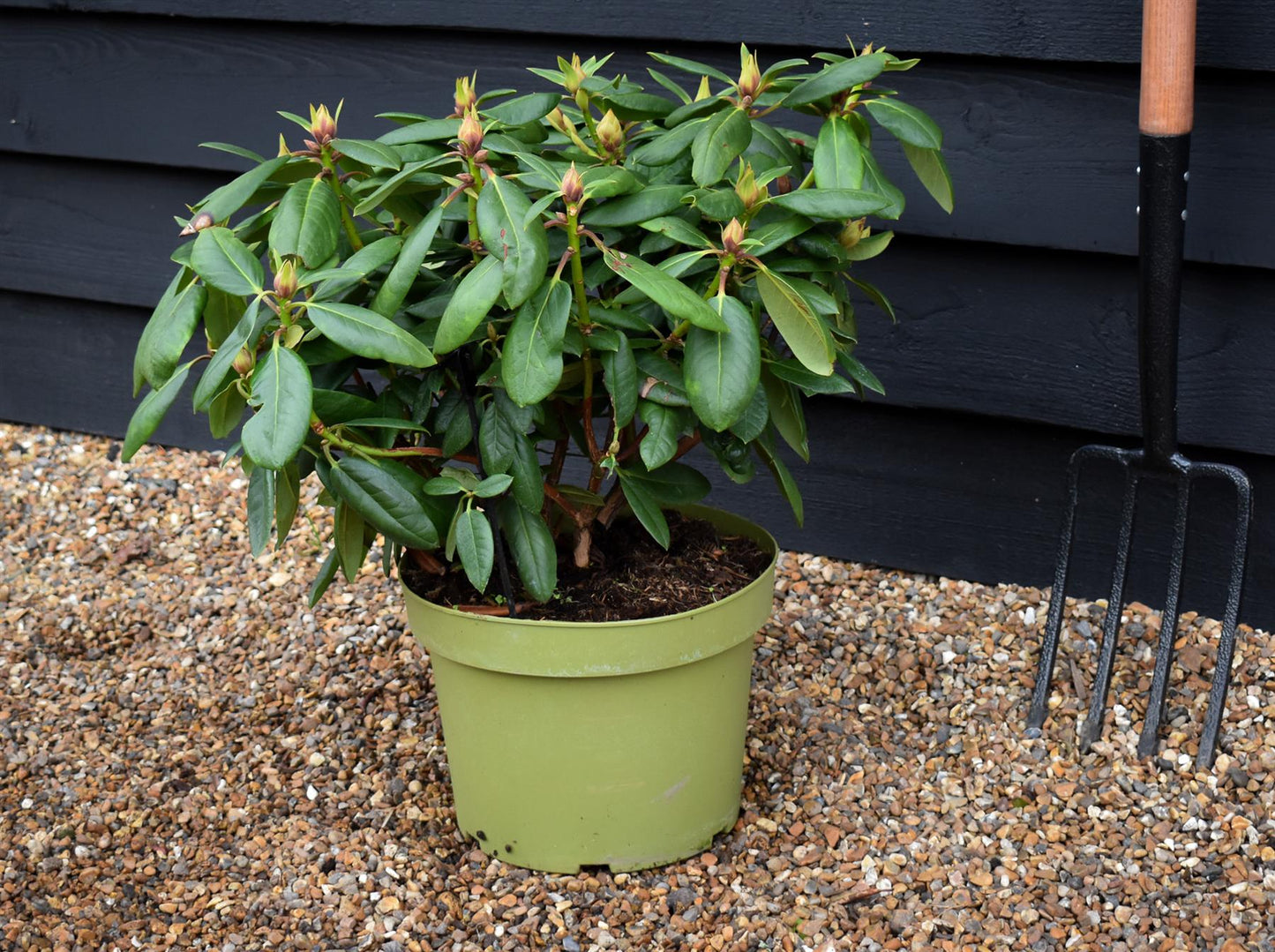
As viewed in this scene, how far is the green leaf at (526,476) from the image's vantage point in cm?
139

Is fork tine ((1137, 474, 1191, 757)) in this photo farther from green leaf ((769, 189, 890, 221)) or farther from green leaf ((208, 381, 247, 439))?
green leaf ((208, 381, 247, 439))

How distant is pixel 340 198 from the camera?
1357 millimetres

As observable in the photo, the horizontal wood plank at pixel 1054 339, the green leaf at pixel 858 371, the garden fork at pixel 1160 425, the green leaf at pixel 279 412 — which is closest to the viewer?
the green leaf at pixel 279 412

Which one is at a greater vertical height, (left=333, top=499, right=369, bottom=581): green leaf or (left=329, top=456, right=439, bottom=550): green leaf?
(left=329, top=456, right=439, bottom=550): green leaf

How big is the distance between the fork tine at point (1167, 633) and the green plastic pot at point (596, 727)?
561mm

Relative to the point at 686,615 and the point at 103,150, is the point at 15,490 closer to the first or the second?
the point at 103,150

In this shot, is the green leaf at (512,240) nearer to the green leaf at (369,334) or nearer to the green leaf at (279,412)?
the green leaf at (369,334)

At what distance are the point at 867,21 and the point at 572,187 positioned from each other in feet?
2.78

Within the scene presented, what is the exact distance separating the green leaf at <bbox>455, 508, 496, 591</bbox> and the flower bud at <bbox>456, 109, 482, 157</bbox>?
38 centimetres

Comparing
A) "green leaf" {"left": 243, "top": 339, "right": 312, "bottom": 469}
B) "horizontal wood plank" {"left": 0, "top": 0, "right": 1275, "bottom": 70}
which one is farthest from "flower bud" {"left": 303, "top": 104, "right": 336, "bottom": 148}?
"horizontal wood plank" {"left": 0, "top": 0, "right": 1275, "bottom": 70}

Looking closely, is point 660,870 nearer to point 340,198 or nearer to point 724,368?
point 724,368

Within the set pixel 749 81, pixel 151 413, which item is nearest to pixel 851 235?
pixel 749 81

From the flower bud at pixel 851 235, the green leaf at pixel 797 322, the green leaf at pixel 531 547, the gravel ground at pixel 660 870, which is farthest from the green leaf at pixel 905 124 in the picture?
the gravel ground at pixel 660 870

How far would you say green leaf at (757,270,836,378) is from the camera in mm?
1303
